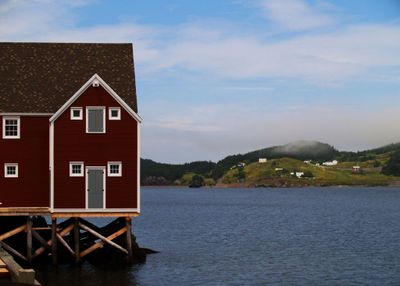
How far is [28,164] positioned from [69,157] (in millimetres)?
2816

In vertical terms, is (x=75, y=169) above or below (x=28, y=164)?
below

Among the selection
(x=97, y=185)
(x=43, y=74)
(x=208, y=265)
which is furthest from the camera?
(x=208, y=265)

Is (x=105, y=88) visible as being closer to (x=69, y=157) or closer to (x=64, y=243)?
(x=69, y=157)

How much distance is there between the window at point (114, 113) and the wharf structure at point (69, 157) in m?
0.06

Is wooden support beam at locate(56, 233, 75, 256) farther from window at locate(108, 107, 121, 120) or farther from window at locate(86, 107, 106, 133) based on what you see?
window at locate(108, 107, 121, 120)

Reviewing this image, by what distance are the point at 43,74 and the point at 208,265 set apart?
56.1ft

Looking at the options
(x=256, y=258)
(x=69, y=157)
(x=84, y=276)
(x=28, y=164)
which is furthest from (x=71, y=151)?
(x=256, y=258)

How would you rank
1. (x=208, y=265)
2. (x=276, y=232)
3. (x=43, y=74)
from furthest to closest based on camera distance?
(x=276, y=232) < (x=208, y=265) < (x=43, y=74)

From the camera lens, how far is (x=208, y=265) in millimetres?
55938

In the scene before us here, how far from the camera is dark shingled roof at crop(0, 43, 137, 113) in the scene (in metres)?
49.6

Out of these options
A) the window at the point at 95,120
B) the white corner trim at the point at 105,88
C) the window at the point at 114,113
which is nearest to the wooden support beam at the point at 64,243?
the window at the point at 95,120

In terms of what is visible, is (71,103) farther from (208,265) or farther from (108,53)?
(208,265)

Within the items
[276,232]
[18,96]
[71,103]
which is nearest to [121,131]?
[71,103]

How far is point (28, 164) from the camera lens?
160 feet
